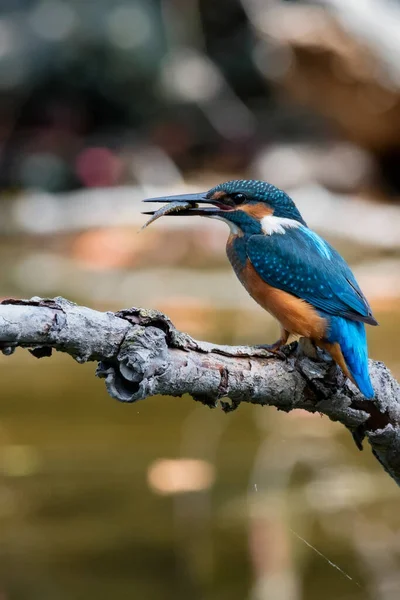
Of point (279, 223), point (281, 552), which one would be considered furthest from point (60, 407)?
point (279, 223)

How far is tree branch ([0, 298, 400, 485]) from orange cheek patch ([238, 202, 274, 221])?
30cm

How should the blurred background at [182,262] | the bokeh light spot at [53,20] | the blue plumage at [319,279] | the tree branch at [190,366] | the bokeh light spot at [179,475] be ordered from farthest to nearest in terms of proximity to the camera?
the bokeh light spot at [53,20], the bokeh light spot at [179,475], the blurred background at [182,262], the blue plumage at [319,279], the tree branch at [190,366]

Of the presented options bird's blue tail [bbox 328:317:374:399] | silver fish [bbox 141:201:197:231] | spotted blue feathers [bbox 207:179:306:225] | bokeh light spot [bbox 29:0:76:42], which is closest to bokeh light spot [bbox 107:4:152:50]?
bokeh light spot [bbox 29:0:76:42]

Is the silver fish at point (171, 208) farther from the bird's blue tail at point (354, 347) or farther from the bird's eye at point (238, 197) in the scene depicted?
the bird's blue tail at point (354, 347)

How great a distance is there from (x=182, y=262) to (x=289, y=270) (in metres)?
4.03

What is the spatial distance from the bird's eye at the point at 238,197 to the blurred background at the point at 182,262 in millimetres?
1120

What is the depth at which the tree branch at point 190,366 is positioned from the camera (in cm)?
120

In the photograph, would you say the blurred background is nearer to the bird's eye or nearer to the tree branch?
the tree branch

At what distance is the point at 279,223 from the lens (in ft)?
6.44

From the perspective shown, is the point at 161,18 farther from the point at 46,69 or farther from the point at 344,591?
the point at 344,591

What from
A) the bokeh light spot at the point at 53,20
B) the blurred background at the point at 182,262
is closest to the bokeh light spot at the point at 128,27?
the blurred background at the point at 182,262

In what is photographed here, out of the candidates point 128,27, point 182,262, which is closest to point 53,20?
point 128,27

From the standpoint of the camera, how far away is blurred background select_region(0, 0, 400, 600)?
2.70 m

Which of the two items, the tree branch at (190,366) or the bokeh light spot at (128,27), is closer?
the tree branch at (190,366)
